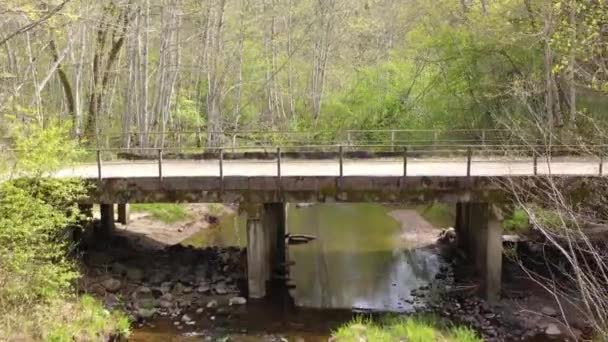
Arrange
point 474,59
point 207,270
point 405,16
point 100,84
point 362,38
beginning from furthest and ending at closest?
1. point 362,38
2. point 405,16
3. point 474,59
4. point 100,84
5. point 207,270

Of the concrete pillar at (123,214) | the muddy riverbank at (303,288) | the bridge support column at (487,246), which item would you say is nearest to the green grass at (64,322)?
the muddy riverbank at (303,288)

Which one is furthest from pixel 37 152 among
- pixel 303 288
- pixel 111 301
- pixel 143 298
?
pixel 303 288

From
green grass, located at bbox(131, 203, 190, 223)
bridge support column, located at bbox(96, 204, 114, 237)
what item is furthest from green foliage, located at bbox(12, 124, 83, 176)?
green grass, located at bbox(131, 203, 190, 223)

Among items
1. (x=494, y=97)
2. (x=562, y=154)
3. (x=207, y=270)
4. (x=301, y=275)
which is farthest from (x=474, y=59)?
(x=207, y=270)

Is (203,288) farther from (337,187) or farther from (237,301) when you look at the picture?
(337,187)

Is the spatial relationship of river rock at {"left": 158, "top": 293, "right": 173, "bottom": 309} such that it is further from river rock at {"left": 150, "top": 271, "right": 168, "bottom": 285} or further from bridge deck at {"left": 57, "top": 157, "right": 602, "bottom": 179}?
bridge deck at {"left": 57, "top": 157, "right": 602, "bottom": 179}

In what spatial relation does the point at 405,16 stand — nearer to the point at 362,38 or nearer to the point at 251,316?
the point at 362,38

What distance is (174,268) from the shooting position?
56.4 feet

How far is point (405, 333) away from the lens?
11.6m

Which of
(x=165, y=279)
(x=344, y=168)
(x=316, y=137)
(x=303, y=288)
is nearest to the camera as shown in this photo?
(x=165, y=279)

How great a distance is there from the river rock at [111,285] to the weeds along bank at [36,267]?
2.01 metres

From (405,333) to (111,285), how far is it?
7802mm

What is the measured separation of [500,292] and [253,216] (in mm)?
6486

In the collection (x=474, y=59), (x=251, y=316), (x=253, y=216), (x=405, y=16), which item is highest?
(x=405, y=16)
